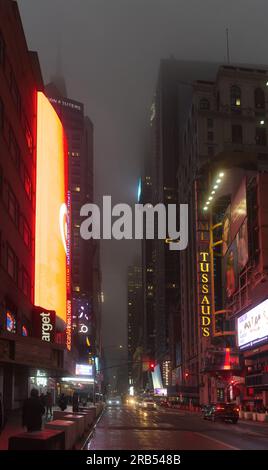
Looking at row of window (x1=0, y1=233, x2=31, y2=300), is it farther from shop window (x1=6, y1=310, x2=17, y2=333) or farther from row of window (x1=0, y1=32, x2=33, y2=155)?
row of window (x1=0, y1=32, x2=33, y2=155)

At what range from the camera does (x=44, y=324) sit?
55.3 meters

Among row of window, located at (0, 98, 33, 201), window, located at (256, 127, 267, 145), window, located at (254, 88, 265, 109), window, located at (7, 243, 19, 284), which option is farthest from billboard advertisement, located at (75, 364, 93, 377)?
window, located at (7, 243, 19, 284)

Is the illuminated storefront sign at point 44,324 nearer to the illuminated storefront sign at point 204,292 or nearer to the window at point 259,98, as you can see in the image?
the illuminated storefront sign at point 204,292

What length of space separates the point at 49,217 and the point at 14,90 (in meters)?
17.9

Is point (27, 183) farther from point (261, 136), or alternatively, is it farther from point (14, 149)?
point (261, 136)

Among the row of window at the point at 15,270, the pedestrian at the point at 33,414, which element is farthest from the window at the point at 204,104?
the pedestrian at the point at 33,414

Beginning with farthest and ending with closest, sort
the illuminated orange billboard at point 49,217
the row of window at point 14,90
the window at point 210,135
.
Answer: the window at point 210,135
the illuminated orange billboard at point 49,217
the row of window at point 14,90

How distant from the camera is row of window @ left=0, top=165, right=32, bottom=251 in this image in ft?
140

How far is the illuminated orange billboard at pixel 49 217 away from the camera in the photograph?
5997 cm

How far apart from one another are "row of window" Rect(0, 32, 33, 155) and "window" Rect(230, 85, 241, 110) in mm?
89252

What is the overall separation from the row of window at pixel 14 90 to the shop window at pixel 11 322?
617 inches

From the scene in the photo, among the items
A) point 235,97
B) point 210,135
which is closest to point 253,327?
point 210,135

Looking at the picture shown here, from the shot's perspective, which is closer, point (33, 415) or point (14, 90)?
point (33, 415)
